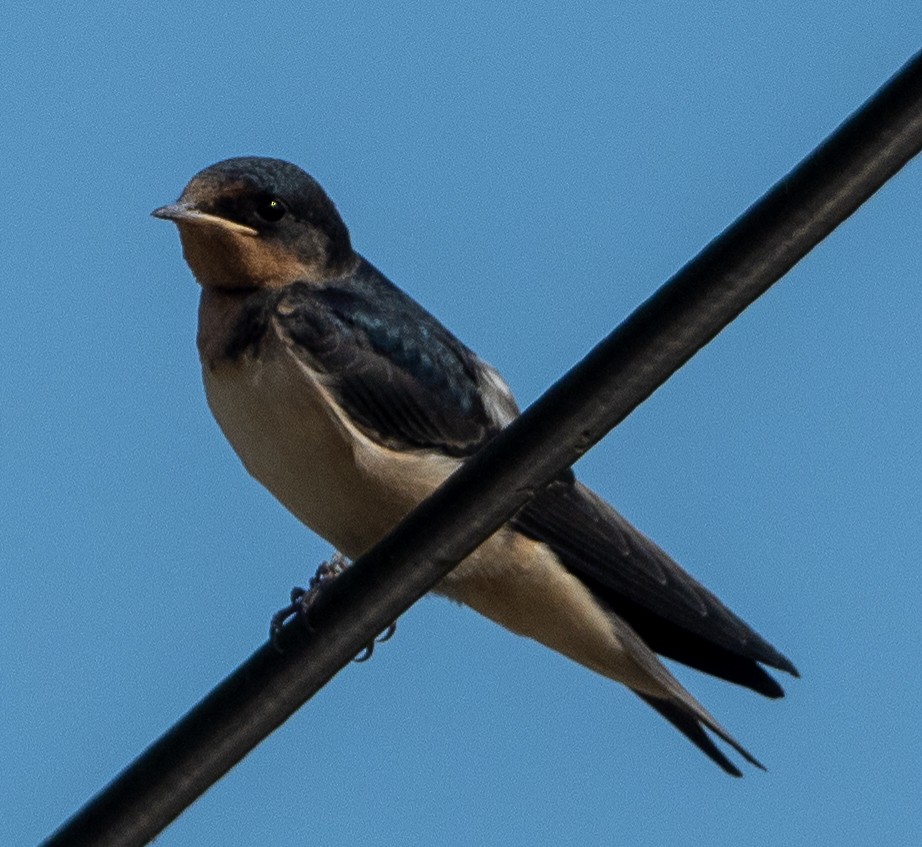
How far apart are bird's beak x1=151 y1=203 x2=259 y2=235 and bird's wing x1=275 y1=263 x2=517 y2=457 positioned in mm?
160

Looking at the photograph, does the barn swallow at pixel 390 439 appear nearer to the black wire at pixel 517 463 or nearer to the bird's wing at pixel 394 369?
the bird's wing at pixel 394 369

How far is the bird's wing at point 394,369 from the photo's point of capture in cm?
Result: 357

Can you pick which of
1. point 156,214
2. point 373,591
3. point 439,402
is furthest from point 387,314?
point 373,591

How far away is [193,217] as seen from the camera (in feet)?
12.4

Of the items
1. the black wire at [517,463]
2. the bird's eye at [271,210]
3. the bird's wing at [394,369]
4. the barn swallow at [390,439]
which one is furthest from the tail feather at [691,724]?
the black wire at [517,463]

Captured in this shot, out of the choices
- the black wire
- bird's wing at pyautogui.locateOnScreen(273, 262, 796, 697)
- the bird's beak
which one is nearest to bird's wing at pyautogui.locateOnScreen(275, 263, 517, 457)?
bird's wing at pyautogui.locateOnScreen(273, 262, 796, 697)

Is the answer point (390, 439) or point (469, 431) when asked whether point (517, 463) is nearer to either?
point (390, 439)

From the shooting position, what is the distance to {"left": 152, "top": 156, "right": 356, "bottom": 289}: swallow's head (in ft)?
12.4

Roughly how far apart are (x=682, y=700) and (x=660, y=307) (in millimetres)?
1865

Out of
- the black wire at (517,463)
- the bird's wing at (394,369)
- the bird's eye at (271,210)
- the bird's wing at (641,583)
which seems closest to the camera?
the black wire at (517,463)

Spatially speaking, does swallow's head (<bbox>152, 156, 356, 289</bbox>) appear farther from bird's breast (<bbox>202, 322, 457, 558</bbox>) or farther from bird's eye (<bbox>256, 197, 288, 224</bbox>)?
→ bird's breast (<bbox>202, 322, 457, 558</bbox>)

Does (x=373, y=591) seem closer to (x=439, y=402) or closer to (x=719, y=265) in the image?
(x=719, y=265)

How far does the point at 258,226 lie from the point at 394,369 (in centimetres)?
42

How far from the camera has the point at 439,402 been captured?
12.2 ft
